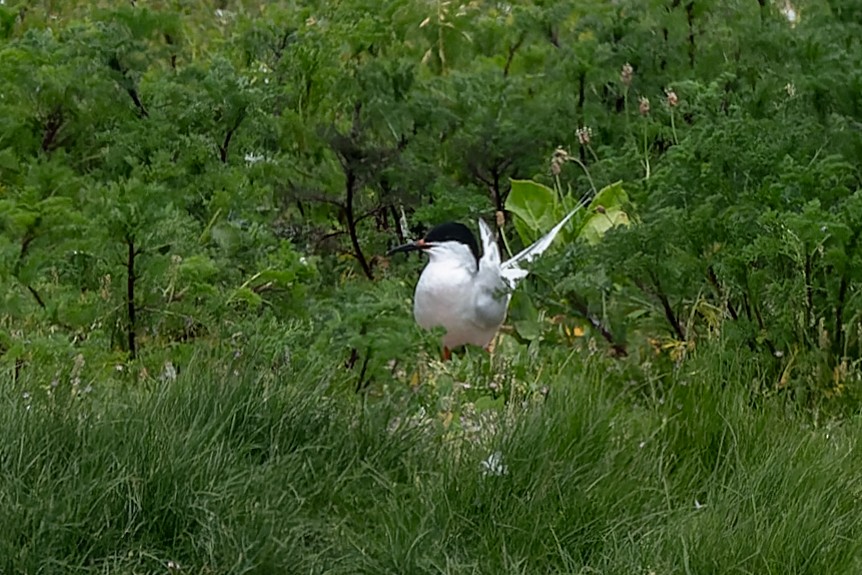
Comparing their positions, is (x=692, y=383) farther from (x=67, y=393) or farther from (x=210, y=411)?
(x=67, y=393)

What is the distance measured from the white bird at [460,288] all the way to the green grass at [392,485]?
169cm

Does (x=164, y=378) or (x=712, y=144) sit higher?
(x=712, y=144)

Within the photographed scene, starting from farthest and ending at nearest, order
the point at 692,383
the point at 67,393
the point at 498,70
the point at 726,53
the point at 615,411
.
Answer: the point at 498,70, the point at 726,53, the point at 692,383, the point at 615,411, the point at 67,393

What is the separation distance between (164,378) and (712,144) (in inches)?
81.6

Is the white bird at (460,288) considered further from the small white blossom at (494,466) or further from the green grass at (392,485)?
the small white blossom at (494,466)

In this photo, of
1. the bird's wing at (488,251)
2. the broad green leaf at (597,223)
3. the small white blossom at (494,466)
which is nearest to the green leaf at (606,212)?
the broad green leaf at (597,223)

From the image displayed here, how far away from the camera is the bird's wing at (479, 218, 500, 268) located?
19.4 ft

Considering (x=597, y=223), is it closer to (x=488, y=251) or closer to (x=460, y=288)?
(x=488, y=251)

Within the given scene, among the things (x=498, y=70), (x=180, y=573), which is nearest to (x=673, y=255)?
(x=180, y=573)

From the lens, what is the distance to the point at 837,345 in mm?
4824

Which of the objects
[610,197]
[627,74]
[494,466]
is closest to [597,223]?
[610,197]

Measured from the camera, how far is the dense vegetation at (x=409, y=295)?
125 inches

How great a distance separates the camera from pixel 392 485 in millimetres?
3414

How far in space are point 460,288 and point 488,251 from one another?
38cm
